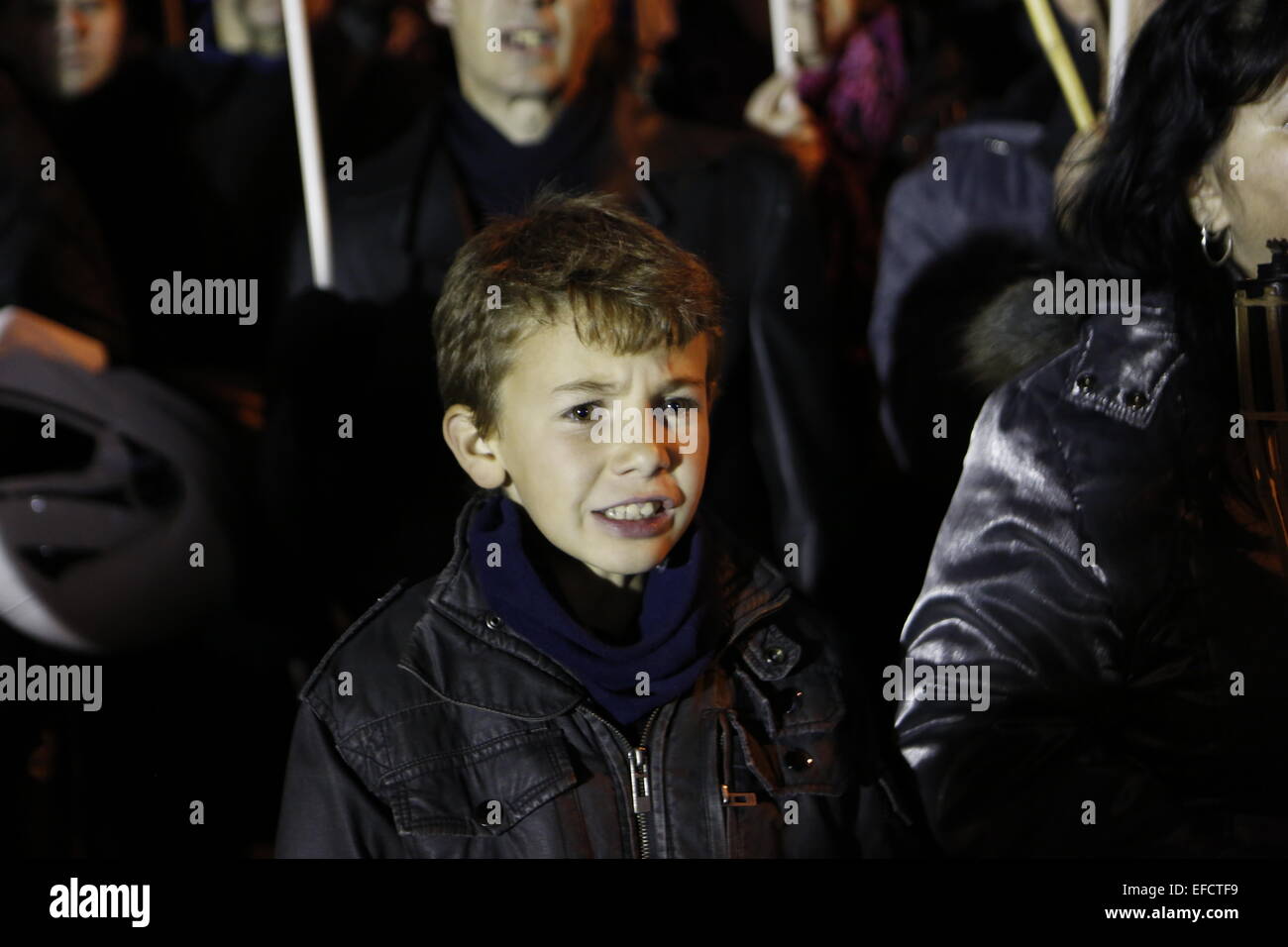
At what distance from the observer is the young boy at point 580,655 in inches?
68.8

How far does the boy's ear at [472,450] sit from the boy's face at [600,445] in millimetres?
27

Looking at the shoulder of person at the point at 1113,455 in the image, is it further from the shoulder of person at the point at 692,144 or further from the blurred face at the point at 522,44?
the blurred face at the point at 522,44

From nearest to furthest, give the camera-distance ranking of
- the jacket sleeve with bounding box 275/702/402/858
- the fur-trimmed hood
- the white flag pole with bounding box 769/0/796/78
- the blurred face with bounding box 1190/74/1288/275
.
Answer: the jacket sleeve with bounding box 275/702/402/858 < the blurred face with bounding box 1190/74/1288/275 < the fur-trimmed hood < the white flag pole with bounding box 769/0/796/78

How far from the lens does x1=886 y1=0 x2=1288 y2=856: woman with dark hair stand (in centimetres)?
190

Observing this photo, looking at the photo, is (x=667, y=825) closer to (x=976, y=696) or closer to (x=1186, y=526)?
(x=976, y=696)

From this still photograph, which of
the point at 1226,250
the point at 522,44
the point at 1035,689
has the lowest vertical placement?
the point at 1035,689

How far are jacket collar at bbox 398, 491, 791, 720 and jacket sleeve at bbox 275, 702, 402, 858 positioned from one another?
0.13 m

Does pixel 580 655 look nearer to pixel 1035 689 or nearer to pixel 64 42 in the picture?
pixel 1035 689

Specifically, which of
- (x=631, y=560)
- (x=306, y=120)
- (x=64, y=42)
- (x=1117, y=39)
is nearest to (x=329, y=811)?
(x=631, y=560)

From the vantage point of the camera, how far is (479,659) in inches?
69.4

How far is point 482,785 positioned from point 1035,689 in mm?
675

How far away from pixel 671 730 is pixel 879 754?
0.28 m

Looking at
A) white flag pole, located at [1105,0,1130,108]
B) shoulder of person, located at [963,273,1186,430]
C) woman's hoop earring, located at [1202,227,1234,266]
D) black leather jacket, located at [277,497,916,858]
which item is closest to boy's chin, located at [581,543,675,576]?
black leather jacket, located at [277,497,916,858]

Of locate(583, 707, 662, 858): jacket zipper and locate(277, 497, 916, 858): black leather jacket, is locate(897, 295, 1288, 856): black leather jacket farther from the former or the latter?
locate(583, 707, 662, 858): jacket zipper
